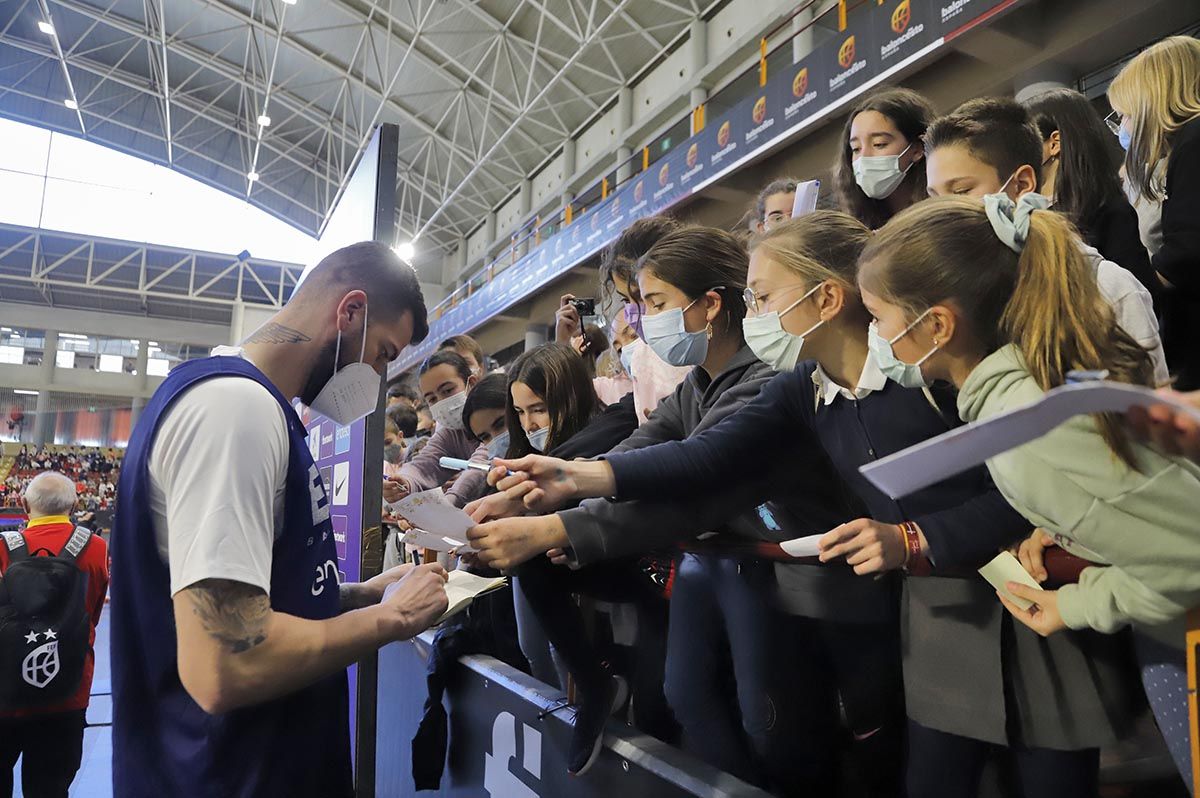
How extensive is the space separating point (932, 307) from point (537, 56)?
15490 millimetres

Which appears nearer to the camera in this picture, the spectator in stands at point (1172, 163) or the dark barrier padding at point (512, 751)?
the dark barrier padding at point (512, 751)

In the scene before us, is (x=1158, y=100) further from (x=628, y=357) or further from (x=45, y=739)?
(x=45, y=739)

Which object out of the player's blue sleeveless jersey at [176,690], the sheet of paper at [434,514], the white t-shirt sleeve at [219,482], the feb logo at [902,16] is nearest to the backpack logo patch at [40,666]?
the player's blue sleeveless jersey at [176,690]

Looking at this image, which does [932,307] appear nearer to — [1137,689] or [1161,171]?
[1137,689]

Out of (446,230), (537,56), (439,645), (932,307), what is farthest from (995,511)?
(446,230)

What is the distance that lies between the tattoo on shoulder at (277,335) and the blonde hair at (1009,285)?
39.4 inches

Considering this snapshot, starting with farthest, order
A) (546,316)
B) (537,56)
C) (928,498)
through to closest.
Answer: (537,56), (546,316), (928,498)

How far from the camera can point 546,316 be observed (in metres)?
13.2

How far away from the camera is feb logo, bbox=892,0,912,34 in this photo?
18.7 feet

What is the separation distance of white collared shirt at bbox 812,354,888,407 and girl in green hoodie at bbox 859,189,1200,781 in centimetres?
13

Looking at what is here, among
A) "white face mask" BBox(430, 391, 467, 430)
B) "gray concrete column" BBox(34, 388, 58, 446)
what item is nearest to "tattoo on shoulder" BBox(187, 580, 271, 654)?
"white face mask" BBox(430, 391, 467, 430)

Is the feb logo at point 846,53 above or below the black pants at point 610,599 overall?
above

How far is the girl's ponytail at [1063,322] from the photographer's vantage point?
0.87m

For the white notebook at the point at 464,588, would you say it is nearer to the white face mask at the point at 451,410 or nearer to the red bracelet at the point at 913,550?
the red bracelet at the point at 913,550
